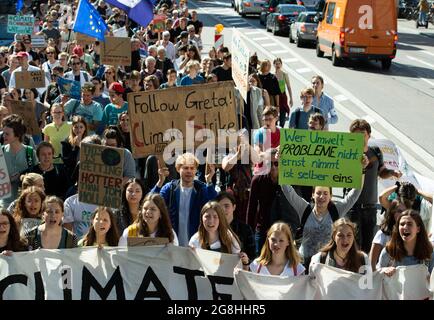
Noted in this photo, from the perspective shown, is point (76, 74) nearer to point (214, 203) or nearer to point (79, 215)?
point (79, 215)

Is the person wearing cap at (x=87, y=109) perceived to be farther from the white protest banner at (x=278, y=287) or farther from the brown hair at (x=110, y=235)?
the white protest banner at (x=278, y=287)

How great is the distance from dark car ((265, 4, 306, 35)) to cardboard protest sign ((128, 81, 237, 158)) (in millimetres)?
27934

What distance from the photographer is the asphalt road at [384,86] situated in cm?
1825

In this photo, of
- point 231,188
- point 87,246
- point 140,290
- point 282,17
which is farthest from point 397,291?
point 282,17

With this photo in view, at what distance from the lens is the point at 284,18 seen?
126ft

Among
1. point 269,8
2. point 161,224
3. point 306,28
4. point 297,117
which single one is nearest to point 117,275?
point 161,224

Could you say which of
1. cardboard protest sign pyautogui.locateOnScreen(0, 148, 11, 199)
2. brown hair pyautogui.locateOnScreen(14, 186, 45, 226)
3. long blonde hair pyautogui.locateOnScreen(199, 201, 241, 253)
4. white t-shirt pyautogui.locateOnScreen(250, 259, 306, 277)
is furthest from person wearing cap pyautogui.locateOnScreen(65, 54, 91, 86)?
white t-shirt pyautogui.locateOnScreen(250, 259, 306, 277)

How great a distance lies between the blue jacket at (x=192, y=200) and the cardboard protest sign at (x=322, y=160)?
0.71 meters

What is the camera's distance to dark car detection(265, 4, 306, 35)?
125 feet

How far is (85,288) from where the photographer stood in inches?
296

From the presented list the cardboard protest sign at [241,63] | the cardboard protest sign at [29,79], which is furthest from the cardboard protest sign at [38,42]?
the cardboard protest sign at [241,63]

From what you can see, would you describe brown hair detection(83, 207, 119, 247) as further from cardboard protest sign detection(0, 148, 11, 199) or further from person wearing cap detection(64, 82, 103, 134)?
person wearing cap detection(64, 82, 103, 134)

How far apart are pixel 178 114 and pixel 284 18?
28718 millimetres

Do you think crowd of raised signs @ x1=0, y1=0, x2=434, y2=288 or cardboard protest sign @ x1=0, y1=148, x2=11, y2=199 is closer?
crowd of raised signs @ x1=0, y1=0, x2=434, y2=288
